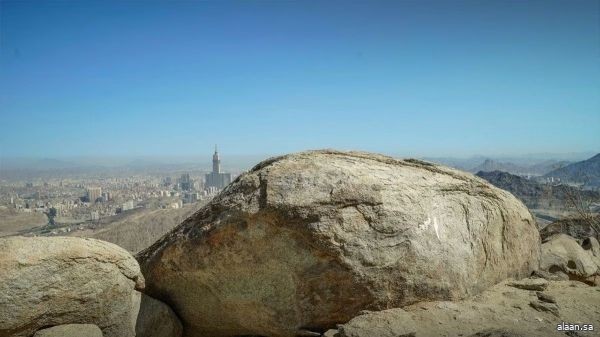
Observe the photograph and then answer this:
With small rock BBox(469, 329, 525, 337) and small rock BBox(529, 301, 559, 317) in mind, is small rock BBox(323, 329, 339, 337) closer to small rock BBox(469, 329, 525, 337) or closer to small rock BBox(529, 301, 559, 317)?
small rock BBox(469, 329, 525, 337)

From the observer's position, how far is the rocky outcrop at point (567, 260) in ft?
28.3

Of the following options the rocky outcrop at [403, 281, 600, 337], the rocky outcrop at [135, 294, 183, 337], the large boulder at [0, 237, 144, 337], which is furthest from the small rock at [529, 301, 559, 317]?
the large boulder at [0, 237, 144, 337]

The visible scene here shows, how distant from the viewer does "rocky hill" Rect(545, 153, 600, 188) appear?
556 inches

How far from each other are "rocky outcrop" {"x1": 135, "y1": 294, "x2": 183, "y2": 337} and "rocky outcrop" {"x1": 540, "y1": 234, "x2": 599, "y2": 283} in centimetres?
728

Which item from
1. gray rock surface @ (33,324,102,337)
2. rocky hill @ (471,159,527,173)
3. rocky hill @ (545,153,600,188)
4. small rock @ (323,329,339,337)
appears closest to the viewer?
gray rock surface @ (33,324,102,337)

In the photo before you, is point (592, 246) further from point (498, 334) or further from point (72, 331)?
point (72, 331)

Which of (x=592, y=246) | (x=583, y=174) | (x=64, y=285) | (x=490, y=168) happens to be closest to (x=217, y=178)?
(x=490, y=168)

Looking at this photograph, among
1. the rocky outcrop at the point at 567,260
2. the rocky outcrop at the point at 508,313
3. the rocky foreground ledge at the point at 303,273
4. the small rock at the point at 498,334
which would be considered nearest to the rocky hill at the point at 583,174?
the rocky outcrop at the point at 567,260

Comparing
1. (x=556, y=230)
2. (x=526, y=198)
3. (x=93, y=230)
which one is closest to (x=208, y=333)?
(x=556, y=230)

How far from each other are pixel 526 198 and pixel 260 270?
20823mm

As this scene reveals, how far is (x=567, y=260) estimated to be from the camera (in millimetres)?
9031

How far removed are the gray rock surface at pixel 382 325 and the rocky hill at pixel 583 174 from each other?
986cm

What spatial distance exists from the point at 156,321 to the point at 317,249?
2.87 m

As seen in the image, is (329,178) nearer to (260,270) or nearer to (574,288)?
(260,270)
